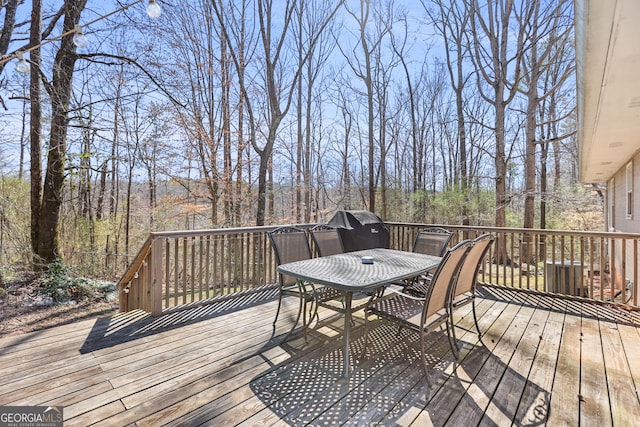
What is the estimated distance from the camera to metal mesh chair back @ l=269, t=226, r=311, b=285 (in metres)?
3.21

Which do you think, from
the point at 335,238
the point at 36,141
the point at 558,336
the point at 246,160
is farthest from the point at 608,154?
the point at 36,141

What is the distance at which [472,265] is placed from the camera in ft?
9.09

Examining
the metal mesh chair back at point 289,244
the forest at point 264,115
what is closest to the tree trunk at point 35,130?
the forest at point 264,115

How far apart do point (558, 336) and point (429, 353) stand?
4.76ft

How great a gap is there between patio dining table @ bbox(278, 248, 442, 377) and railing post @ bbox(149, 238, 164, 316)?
5.23 feet

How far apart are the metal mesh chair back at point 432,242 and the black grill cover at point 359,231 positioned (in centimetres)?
144

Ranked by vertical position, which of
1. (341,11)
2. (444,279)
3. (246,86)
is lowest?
(444,279)

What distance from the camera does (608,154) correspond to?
17.2ft

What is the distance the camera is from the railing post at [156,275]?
335 centimetres

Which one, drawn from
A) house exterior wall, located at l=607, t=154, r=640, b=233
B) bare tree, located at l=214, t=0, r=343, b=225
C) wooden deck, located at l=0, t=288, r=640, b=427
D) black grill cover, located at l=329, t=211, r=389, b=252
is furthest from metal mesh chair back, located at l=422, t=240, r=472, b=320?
bare tree, located at l=214, t=0, r=343, b=225

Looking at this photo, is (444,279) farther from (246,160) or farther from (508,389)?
(246,160)

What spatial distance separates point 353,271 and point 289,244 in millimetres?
1007

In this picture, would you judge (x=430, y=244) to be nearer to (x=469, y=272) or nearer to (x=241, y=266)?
(x=469, y=272)

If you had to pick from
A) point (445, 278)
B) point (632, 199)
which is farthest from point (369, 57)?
point (445, 278)
